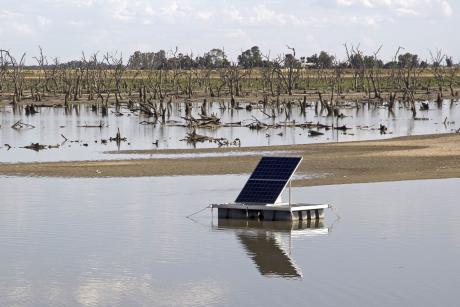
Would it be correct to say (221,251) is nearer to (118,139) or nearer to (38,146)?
(38,146)

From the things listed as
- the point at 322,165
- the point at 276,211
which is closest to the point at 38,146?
the point at 322,165

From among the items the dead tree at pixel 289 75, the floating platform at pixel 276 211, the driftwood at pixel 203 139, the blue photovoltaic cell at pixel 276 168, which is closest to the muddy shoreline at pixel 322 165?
the driftwood at pixel 203 139

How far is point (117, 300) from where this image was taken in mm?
13539

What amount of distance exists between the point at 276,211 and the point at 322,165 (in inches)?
411

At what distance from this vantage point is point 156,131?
159 feet

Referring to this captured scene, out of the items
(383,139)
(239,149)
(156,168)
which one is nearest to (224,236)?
(156,168)

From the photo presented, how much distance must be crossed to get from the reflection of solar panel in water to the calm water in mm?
610

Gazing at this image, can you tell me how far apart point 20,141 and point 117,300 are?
1201 inches

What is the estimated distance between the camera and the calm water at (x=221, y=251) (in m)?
13.9

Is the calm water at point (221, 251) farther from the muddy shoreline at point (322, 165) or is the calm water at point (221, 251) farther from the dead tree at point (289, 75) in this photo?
the dead tree at point (289, 75)

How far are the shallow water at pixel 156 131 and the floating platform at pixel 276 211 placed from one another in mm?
14931

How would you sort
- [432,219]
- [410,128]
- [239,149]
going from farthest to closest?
[410,128]
[239,149]
[432,219]

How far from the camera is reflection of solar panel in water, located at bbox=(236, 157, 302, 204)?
65.5ft

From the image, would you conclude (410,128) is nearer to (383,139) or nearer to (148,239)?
(383,139)
